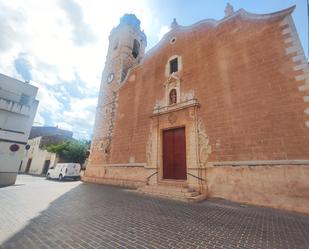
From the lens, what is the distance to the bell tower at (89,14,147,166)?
13009 millimetres

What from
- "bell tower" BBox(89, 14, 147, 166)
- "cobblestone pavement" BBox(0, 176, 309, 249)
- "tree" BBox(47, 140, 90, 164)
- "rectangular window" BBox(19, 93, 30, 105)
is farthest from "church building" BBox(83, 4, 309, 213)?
"tree" BBox(47, 140, 90, 164)

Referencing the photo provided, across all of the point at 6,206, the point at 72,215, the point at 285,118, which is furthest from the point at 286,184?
the point at 6,206

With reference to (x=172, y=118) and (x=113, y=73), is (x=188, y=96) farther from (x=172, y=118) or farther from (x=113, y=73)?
(x=113, y=73)

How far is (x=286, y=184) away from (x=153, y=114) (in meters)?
6.98

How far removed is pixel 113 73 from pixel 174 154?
9.99 metres

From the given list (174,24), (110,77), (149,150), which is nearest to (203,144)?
(149,150)

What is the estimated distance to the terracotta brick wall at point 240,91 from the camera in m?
5.95

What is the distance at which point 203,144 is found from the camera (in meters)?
7.81

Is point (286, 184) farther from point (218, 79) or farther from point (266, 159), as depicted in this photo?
point (218, 79)

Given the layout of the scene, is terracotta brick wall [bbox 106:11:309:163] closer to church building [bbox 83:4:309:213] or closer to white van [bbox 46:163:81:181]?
church building [bbox 83:4:309:213]

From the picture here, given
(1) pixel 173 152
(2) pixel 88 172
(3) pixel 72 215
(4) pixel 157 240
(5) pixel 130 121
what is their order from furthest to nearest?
(2) pixel 88 172
(5) pixel 130 121
(1) pixel 173 152
(3) pixel 72 215
(4) pixel 157 240

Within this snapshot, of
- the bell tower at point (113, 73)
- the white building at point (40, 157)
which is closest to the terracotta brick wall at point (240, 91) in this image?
the bell tower at point (113, 73)

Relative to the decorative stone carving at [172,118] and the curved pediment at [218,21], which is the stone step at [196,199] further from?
the curved pediment at [218,21]

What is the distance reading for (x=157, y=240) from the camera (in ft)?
9.21
